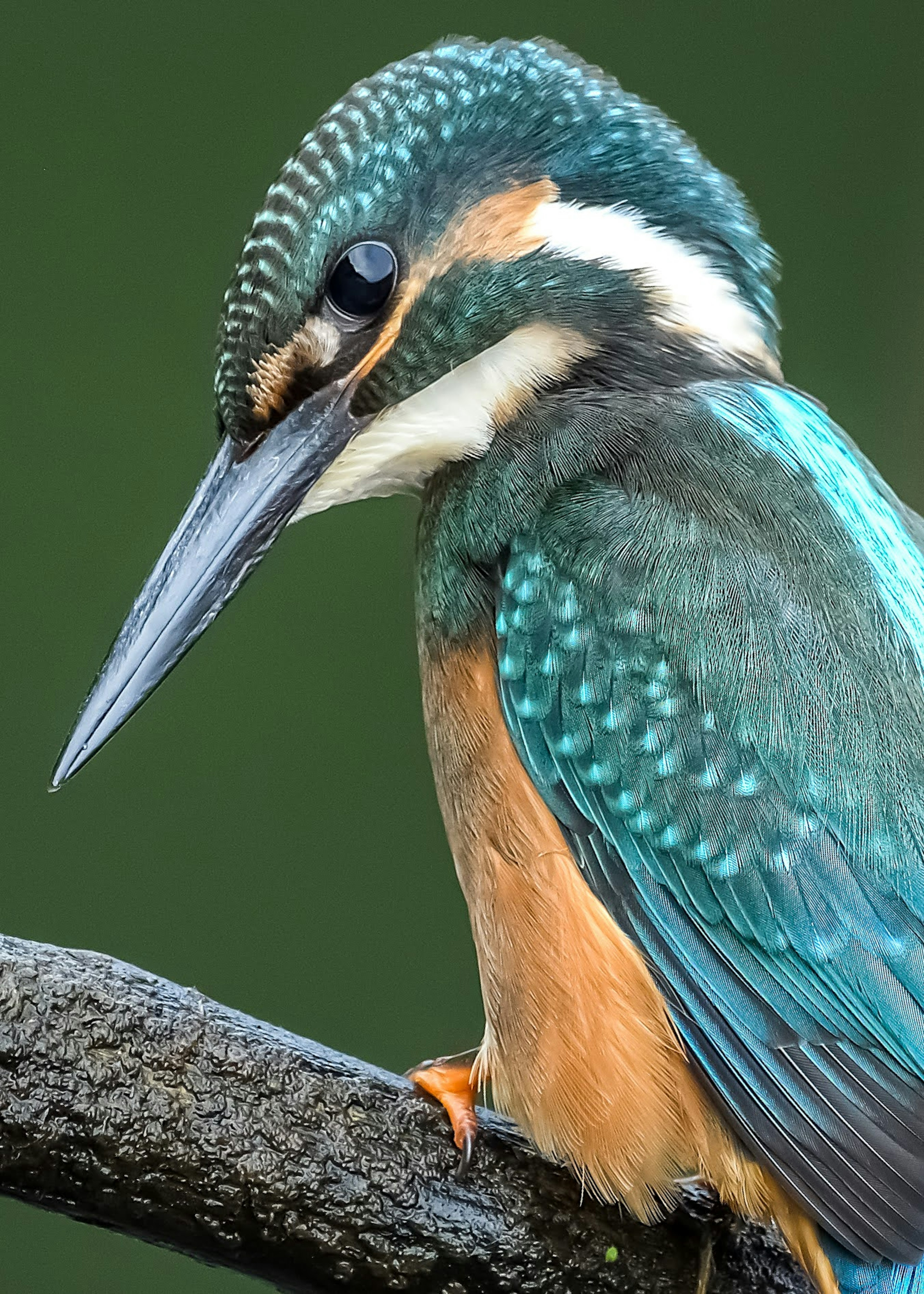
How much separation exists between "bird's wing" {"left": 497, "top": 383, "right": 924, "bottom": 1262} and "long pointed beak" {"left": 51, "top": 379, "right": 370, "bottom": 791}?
0.58 ft

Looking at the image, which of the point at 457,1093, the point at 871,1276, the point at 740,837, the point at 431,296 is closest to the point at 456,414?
the point at 431,296

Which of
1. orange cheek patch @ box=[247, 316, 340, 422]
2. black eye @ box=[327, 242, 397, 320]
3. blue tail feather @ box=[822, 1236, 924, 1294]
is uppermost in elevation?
black eye @ box=[327, 242, 397, 320]

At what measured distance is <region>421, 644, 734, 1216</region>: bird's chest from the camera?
1.23 m

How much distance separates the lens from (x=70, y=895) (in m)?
3.02

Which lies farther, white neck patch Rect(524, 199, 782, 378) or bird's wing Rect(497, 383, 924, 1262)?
white neck patch Rect(524, 199, 782, 378)

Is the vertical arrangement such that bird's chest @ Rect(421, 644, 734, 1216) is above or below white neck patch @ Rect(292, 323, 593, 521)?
below

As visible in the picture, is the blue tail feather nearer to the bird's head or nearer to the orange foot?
the orange foot

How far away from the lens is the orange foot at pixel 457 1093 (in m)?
1.25

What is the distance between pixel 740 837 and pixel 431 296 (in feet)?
1.48

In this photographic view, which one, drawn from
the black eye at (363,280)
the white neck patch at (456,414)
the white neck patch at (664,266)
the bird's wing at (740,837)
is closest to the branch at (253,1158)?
the bird's wing at (740,837)

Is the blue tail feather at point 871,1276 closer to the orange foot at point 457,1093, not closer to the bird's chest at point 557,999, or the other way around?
the bird's chest at point 557,999

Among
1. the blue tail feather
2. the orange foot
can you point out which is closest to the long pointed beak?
the orange foot

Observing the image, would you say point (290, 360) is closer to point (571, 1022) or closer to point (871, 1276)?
point (571, 1022)

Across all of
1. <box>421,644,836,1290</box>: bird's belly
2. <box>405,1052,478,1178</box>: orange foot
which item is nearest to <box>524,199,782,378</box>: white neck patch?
<box>421,644,836,1290</box>: bird's belly
